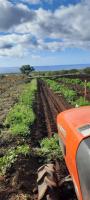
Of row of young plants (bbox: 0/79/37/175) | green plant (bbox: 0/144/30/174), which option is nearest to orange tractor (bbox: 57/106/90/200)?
green plant (bbox: 0/144/30/174)

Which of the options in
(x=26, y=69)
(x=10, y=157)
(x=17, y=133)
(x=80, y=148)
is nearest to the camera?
(x=80, y=148)

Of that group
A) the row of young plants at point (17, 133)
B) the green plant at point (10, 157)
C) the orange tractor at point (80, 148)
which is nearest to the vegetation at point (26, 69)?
the row of young plants at point (17, 133)

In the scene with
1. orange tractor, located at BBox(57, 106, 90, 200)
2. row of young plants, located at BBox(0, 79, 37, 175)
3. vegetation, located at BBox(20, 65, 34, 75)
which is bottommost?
vegetation, located at BBox(20, 65, 34, 75)

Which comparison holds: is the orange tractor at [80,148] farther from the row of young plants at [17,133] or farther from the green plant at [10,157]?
the row of young plants at [17,133]

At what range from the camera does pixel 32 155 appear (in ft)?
28.4

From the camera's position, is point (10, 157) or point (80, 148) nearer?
point (80, 148)

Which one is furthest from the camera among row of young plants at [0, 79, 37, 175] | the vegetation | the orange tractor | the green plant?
the vegetation

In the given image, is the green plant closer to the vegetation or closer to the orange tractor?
the orange tractor

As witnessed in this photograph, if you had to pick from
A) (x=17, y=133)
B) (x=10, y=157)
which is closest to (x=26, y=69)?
(x=17, y=133)

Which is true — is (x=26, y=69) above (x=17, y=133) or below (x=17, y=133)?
below

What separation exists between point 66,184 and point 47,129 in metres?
7.01

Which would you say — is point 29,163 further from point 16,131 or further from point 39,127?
point 39,127

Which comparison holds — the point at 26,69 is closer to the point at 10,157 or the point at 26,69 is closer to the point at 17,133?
the point at 17,133

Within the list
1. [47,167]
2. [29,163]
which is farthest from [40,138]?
[47,167]
